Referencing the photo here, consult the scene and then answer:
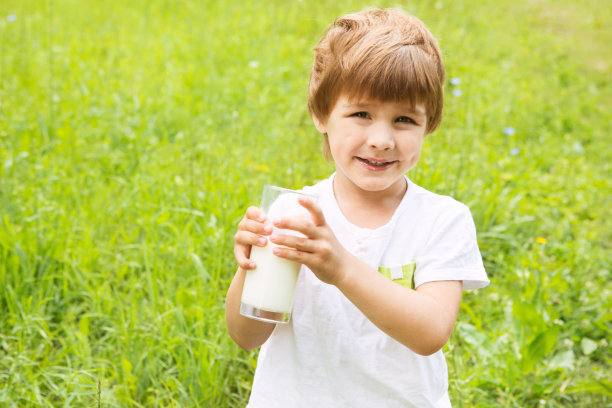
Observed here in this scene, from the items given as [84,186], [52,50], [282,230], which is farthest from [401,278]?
[52,50]

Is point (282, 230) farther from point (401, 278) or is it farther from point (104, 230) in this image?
point (104, 230)

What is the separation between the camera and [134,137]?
3.53m

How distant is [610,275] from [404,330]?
1.81 metres

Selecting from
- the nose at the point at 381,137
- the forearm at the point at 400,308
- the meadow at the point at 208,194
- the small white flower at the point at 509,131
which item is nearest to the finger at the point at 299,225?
the forearm at the point at 400,308

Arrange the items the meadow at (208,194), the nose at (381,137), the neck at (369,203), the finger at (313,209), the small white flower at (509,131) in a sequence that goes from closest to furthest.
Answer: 1. the finger at (313,209)
2. the nose at (381,137)
3. the neck at (369,203)
4. the meadow at (208,194)
5. the small white flower at (509,131)

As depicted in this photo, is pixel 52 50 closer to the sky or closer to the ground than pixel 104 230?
closer to the sky

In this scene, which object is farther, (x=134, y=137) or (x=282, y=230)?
(x=134, y=137)

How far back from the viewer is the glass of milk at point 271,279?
4.29 feet

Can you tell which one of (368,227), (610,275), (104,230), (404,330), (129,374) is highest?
(368,227)

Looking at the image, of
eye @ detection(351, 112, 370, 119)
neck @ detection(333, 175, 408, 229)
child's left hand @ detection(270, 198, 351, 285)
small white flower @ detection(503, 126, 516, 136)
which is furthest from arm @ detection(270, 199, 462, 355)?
small white flower @ detection(503, 126, 516, 136)

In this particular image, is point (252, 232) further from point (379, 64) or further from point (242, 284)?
point (379, 64)

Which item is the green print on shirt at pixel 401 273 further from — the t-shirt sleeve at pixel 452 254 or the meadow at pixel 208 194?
the meadow at pixel 208 194

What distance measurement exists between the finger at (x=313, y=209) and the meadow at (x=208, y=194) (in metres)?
0.82

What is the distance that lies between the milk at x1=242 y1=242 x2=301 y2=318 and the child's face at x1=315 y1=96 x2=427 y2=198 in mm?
284
